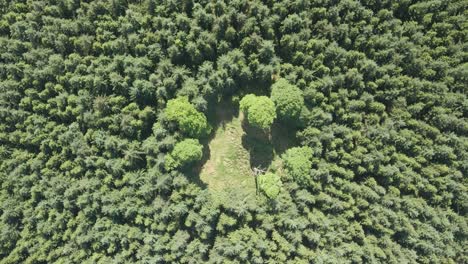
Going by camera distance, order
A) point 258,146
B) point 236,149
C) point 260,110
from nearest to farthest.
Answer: point 260,110 < point 236,149 < point 258,146

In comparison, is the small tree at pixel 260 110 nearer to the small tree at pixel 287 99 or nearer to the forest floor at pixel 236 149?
the small tree at pixel 287 99

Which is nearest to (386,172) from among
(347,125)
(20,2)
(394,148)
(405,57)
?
(394,148)

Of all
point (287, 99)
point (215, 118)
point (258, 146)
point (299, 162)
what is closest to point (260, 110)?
point (287, 99)

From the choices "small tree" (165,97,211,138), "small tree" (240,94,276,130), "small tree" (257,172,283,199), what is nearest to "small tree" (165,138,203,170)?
"small tree" (165,97,211,138)

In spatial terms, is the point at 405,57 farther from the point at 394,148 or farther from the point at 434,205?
the point at 434,205

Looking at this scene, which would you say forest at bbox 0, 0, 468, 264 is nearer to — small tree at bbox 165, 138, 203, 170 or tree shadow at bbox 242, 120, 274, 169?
small tree at bbox 165, 138, 203, 170

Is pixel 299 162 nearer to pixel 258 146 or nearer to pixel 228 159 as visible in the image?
pixel 258 146
